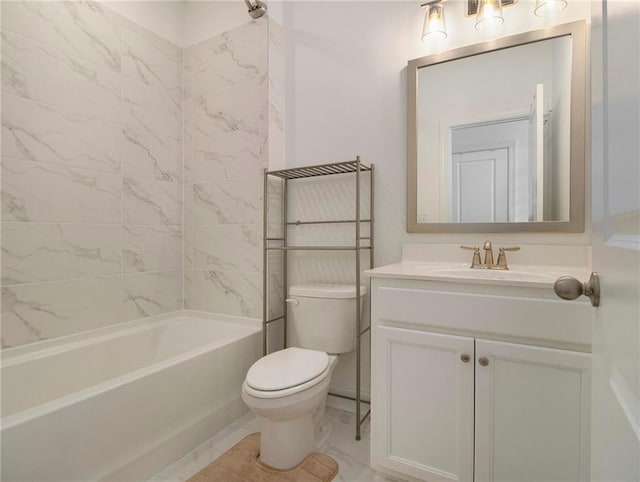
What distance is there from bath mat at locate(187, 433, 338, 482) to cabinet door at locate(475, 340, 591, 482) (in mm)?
616

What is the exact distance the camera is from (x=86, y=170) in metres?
1.78

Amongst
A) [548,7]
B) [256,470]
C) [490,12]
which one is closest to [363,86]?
[490,12]

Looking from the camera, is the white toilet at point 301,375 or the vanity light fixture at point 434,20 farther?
the vanity light fixture at point 434,20

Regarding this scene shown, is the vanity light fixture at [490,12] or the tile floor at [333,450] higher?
the vanity light fixture at [490,12]

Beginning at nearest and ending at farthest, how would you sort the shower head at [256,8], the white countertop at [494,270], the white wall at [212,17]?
the white countertop at [494,270] < the shower head at [256,8] < the white wall at [212,17]

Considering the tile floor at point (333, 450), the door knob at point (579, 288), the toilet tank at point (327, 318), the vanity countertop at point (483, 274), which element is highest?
the door knob at point (579, 288)

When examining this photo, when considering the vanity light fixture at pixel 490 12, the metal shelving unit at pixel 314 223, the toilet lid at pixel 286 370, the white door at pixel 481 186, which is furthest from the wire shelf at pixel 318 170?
the toilet lid at pixel 286 370

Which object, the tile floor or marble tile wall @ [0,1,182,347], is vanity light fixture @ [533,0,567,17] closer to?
marble tile wall @ [0,1,182,347]

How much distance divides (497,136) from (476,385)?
1.12 meters

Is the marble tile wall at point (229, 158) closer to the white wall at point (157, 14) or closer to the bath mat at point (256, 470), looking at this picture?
the white wall at point (157, 14)

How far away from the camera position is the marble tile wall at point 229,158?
6.66 feet

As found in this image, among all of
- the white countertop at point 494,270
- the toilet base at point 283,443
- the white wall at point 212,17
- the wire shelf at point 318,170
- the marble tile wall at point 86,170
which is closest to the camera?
the white countertop at point 494,270

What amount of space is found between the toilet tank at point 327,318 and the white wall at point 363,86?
32 cm

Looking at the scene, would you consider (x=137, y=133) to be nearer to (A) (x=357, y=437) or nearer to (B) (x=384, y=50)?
(B) (x=384, y=50)
